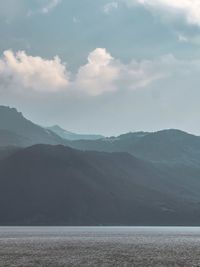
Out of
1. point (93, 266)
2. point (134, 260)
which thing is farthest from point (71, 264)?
point (134, 260)

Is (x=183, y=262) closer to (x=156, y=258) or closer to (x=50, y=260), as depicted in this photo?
(x=156, y=258)

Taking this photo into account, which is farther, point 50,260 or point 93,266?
point 50,260

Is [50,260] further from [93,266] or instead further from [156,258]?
[156,258]

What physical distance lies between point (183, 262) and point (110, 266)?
15.6 m

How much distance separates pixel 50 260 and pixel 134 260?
17298mm

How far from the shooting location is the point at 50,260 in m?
120

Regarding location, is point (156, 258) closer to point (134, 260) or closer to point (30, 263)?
point (134, 260)

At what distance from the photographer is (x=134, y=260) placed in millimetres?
119812

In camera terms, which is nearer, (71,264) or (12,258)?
(71,264)

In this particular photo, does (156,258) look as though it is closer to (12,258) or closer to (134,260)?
(134,260)

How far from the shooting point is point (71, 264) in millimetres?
110062

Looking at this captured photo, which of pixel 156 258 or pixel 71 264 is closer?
pixel 71 264

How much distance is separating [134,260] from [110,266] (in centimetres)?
1410

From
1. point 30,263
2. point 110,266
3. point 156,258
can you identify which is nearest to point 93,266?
point 110,266
